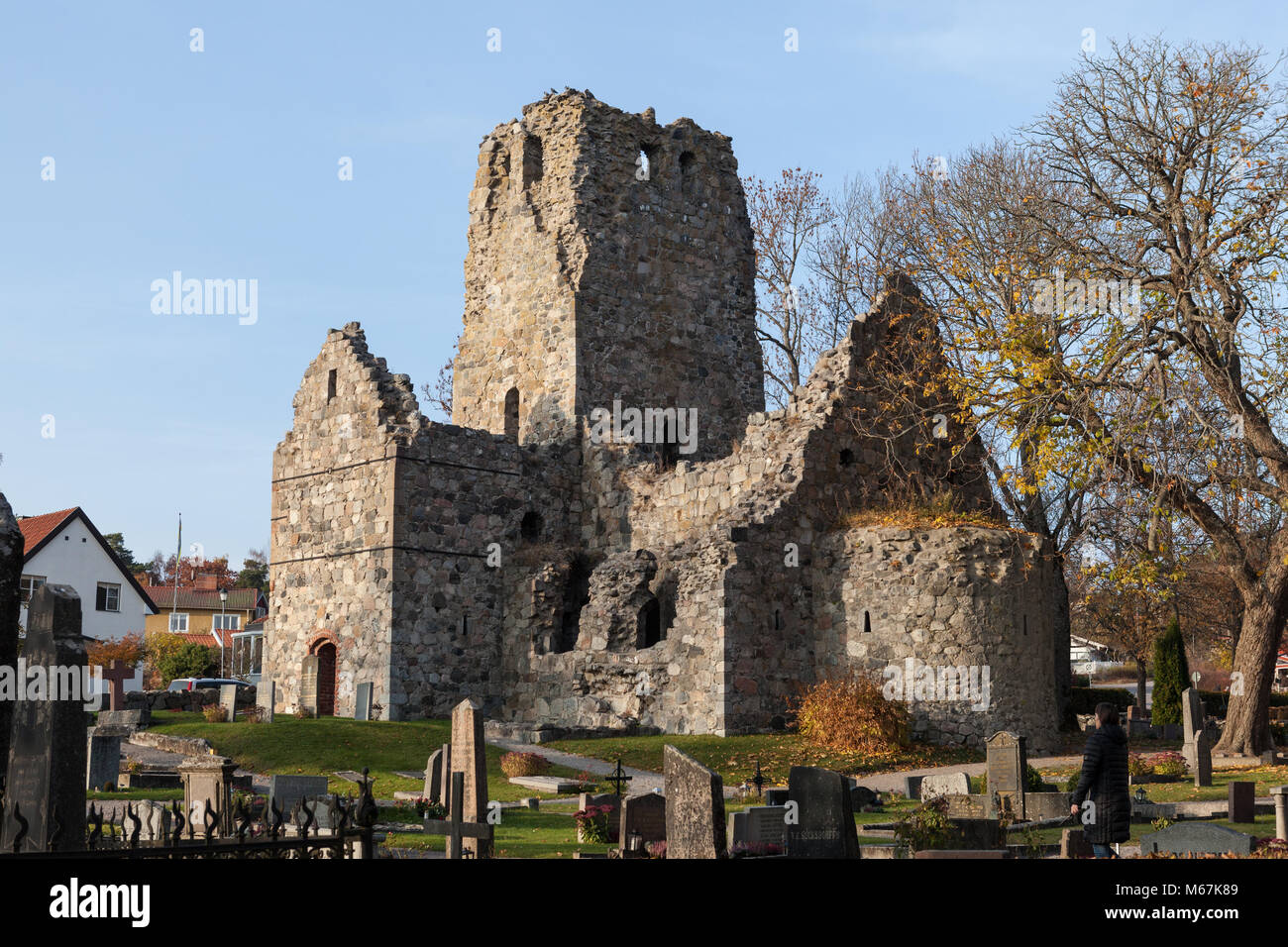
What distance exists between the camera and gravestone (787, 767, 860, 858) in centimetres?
1330

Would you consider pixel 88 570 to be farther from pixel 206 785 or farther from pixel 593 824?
pixel 593 824

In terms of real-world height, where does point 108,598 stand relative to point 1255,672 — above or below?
above

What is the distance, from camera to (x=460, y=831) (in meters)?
14.2

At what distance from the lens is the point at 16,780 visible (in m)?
10.9

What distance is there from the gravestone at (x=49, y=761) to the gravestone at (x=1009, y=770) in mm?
11239

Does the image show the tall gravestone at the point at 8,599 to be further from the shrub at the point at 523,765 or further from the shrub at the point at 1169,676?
the shrub at the point at 1169,676

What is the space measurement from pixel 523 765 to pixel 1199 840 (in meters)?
12.4

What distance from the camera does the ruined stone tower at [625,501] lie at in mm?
26922

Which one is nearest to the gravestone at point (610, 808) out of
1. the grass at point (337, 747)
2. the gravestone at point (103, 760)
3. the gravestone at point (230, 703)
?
the grass at point (337, 747)

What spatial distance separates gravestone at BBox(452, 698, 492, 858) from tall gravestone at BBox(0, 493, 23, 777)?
4.41m

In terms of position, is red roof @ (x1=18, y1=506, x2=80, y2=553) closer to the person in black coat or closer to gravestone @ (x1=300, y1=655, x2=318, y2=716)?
gravestone @ (x1=300, y1=655, x2=318, y2=716)

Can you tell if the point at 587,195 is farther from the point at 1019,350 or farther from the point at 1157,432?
the point at 1157,432

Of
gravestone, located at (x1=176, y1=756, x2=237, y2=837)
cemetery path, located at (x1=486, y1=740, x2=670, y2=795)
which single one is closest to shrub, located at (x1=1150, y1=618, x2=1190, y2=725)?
cemetery path, located at (x1=486, y1=740, x2=670, y2=795)

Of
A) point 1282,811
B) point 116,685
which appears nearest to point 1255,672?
point 1282,811
